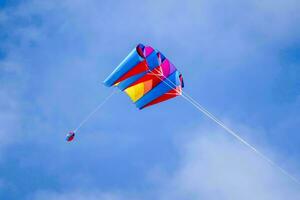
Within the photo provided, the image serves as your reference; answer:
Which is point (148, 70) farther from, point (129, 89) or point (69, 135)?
point (69, 135)

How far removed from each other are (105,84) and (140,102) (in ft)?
8.98

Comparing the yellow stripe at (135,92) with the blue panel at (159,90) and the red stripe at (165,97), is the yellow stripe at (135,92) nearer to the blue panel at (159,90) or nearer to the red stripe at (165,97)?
the blue panel at (159,90)

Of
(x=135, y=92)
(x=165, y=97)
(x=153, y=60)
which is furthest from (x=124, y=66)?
(x=165, y=97)

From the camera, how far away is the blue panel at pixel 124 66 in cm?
2111

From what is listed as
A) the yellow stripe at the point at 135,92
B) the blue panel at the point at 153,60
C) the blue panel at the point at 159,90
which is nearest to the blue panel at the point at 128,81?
the yellow stripe at the point at 135,92

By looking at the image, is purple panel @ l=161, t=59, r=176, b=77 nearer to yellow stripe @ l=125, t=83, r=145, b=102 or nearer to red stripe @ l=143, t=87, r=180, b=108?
red stripe @ l=143, t=87, r=180, b=108

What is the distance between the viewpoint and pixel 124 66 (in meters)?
21.7

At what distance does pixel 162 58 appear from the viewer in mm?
21984

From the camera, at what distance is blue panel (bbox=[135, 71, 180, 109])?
2271 cm

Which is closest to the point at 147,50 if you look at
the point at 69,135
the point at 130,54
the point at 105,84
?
the point at 130,54

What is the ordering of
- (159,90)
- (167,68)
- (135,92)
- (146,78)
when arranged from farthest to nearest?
(135,92)
(159,90)
(146,78)
(167,68)

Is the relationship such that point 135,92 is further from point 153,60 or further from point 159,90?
point 153,60

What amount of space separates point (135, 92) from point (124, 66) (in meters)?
2.83

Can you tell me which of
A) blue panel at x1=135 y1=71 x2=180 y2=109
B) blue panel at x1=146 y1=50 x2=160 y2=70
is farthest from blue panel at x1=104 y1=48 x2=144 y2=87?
blue panel at x1=135 y1=71 x2=180 y2=109
